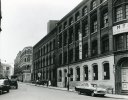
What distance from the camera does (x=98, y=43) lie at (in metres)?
32.9

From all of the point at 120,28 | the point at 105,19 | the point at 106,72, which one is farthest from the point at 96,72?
the point at 120,28

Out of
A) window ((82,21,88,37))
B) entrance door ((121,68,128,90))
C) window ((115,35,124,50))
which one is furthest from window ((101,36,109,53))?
window ((82,21,88,37))

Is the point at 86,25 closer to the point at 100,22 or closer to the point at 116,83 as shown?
the point at 100,22

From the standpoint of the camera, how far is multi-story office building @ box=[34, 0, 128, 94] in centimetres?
2848

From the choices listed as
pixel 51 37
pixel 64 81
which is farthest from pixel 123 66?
pixel 51 37

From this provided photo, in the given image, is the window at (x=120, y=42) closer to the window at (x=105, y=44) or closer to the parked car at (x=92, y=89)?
the window at (x=105, y=44)

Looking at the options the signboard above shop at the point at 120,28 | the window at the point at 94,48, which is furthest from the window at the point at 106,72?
the signboard above shop at the point at 120,28

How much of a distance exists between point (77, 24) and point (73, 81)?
30.7 feet

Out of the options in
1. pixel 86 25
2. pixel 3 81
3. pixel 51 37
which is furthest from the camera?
pixel 51 37

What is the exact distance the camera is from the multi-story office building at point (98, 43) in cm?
2848

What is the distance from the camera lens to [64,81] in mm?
47875

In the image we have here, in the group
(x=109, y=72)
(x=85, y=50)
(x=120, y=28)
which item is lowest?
(x=109, y=72)

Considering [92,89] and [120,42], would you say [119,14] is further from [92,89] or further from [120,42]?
[92,89]

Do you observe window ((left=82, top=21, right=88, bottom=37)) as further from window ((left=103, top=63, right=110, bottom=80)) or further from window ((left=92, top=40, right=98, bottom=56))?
window ((left=103, top=63, right=110, bottom=80))
